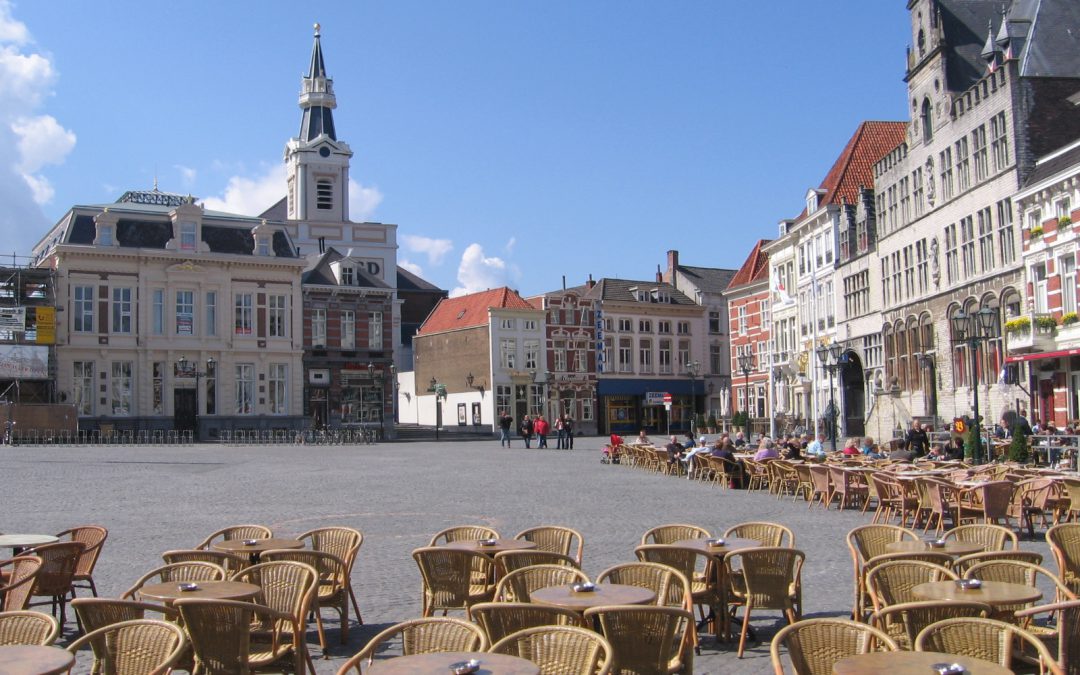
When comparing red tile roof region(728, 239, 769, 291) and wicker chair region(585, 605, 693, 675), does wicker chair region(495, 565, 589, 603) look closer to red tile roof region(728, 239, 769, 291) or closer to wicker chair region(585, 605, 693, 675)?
wicker chair region(585, 605, 693, 675)

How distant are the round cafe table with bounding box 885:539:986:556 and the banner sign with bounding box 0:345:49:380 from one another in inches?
1934

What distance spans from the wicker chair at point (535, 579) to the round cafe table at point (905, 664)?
262cm

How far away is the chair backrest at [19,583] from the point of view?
303 inches

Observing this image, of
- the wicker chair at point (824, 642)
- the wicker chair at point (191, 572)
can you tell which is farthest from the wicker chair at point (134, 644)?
the wicker chair at point (824, 642)

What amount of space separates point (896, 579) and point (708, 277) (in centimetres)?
7175

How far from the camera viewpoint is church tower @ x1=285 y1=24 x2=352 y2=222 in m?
73.2

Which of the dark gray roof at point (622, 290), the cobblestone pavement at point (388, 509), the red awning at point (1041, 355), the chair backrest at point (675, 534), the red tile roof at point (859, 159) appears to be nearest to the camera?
the chair backrest at point (675, 534)

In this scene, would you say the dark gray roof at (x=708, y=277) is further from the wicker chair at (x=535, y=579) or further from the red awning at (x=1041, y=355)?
the wicker chair at (x=535, y=579)

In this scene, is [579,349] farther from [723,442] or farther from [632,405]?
[723,442]

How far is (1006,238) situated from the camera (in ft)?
101

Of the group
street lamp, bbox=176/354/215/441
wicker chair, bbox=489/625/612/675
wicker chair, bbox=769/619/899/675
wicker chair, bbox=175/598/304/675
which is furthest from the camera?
street lamp, bbox=176/354/215/441

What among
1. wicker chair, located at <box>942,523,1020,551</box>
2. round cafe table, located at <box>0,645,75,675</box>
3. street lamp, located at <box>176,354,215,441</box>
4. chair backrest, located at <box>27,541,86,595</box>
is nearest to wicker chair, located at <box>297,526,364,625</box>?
chair backrest, located at <box>27,541,86,595</box>

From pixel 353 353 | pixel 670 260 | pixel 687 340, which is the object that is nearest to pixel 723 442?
pixel 353 353

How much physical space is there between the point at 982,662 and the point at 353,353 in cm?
5736
